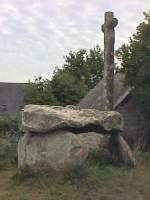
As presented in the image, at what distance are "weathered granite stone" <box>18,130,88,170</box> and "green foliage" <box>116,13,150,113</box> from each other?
8.21 m

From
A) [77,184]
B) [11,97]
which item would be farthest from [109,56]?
[11,97]

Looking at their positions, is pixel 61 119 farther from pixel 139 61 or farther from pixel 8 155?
pixel 139 61

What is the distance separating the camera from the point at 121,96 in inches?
929

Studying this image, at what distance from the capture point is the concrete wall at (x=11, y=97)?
47.0 meters

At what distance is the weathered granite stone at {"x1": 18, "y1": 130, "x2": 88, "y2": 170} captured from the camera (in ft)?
37.6

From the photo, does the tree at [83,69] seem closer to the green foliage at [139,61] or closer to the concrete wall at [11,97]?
the concrete wall at [11,97]

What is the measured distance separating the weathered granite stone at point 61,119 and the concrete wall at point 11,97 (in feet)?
111

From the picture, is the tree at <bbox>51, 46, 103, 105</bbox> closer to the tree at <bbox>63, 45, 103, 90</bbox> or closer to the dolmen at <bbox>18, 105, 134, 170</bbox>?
the tree at <bbox>63, 45, 103, 90</bbox>

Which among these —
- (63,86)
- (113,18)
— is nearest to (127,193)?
(113,18)

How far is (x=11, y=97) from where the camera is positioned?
48.4 m

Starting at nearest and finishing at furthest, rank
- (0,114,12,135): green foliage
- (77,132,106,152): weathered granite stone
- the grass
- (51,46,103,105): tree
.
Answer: the grass, (77,132,106,152): weathered granite stone, (0,114,12,135): green foliage, (51,46,103,105): tree

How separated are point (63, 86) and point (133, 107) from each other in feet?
29.6

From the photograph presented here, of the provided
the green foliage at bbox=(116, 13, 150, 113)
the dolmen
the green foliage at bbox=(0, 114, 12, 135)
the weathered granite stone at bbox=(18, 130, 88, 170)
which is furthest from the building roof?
the weathered granite stone at bbox=(18, 130, 88, 170)

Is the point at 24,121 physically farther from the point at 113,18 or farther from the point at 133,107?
the point at 133,107
